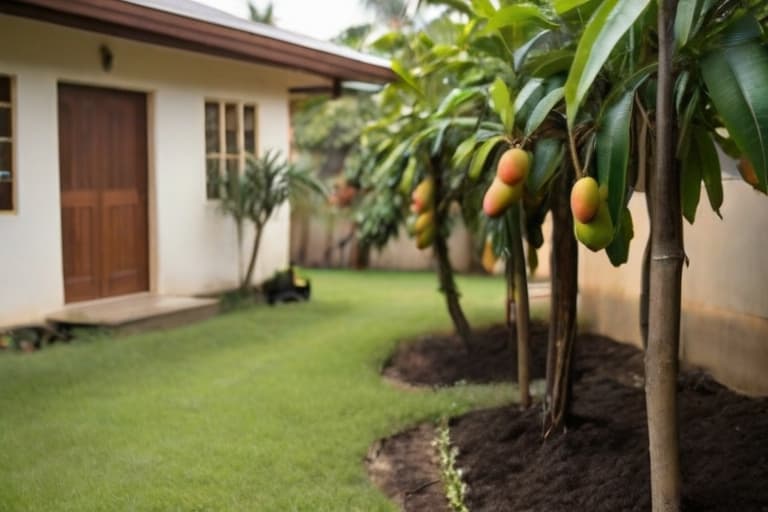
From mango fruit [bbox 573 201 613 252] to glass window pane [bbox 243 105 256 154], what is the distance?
8498mm

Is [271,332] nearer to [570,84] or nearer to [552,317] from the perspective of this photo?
[552,317]

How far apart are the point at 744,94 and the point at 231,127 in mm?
8587

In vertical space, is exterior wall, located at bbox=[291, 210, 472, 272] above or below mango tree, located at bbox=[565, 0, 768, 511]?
below

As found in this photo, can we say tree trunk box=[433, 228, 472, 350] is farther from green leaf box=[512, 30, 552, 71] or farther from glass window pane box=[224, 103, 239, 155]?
glass window pane box=[224, 103, 239, 155]

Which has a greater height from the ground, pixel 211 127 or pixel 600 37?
pixel 211 127

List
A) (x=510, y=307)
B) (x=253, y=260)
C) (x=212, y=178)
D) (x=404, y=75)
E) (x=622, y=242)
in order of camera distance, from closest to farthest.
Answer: (x=622, y=242) → (x=404, y=75) → (x=510, y=307) → (x=212, y=178) → (x=253, y=260)

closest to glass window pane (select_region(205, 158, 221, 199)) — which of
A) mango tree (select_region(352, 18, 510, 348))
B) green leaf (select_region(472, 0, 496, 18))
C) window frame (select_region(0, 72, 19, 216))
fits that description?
window frame (select_region(0, 72, 19, 216))

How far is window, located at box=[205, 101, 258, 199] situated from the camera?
10398mm

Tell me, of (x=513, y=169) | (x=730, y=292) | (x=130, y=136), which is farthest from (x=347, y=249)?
(x=513, y=169)

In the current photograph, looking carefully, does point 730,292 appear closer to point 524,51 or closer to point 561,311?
point 561,311

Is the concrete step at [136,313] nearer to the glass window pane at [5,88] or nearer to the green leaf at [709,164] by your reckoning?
the glass window pane at [5,88]

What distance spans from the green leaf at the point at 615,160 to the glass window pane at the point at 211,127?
25.6 feet

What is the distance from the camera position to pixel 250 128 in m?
11.1

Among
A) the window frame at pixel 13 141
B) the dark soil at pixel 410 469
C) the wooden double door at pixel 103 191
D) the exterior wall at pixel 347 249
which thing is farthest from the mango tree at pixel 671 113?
the exterior wall at pixel 347 249
